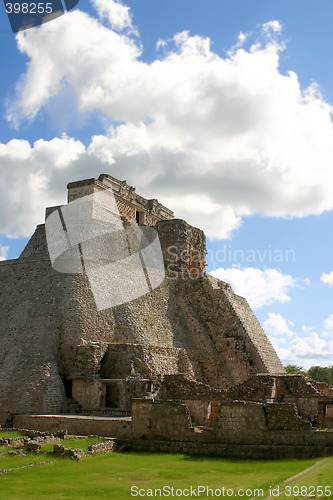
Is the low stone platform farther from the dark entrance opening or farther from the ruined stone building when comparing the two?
the dark entrance opening

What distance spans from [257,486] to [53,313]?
43.9 ft

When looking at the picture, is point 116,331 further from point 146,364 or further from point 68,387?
point 68,387

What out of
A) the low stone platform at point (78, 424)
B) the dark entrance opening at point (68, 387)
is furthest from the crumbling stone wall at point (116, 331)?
the low stone platform at point (78, 424)

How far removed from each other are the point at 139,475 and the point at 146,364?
9.54m

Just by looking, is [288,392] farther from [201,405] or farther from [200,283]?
[200,283]

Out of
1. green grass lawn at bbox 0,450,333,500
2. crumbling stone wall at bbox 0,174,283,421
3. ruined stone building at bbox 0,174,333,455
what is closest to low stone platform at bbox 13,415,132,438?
ruined stone building at bbox 0,174,333,455

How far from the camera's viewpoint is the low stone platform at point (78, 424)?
54.1 ft

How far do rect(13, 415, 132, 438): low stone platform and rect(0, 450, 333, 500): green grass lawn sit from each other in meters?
2.00

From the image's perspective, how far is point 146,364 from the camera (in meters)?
21.8

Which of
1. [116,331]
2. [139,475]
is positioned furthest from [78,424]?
[116,331]

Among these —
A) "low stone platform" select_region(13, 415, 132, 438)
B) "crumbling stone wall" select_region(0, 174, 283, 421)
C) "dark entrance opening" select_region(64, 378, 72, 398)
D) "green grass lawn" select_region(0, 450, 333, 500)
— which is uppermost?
"crumbling stone wall" select_region(0, 174, 283, 421)

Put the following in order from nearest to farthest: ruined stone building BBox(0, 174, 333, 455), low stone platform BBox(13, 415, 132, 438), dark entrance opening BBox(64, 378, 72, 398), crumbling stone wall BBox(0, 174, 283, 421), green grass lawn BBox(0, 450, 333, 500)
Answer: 1. green grass lawn BBox(0, 450, 333, 500)
2. ruined stone building BBox(0, 174, 333, 455)
3. low stone platform BBox(13, 415, 132, 438)
4. crumbling stone wall BBox(0, 174, 283, 421)
5. dark entrance opening BBox(64, 378, 72, 398)

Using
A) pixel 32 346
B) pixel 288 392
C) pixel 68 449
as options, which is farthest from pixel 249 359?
pixel 68 449

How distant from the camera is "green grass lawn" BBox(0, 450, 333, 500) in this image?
10.6 m
